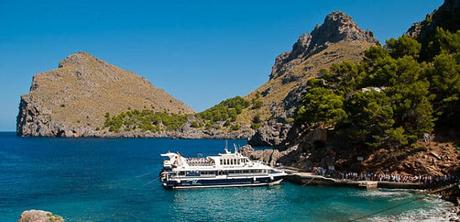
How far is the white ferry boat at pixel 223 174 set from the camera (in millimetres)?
81250

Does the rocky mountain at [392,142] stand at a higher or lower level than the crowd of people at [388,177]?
higher

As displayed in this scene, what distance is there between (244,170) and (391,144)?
82.9 ft

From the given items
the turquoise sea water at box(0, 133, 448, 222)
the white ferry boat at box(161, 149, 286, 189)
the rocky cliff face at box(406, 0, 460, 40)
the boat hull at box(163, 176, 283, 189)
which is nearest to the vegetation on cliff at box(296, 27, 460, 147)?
the turquoise sea water at box(0, 133, 448, 222)

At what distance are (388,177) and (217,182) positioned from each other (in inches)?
1116

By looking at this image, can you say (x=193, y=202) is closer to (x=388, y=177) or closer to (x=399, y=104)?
(x=388, y=177)

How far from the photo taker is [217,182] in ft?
267

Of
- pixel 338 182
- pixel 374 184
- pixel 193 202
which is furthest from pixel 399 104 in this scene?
pixel 193 202

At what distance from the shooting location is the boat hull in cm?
8112

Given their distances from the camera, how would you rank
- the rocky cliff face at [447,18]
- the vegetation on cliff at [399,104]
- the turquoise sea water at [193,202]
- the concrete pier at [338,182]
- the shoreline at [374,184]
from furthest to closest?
the rocky cliff face at [447,18]
the vegetation on cliff at [399,104]
the concrete pier at [338,182]
the shoreline at [374,184]
the turquoise sea water at [193,202]

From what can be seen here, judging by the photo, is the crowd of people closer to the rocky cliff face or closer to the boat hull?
the boat hull

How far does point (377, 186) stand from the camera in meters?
73.1

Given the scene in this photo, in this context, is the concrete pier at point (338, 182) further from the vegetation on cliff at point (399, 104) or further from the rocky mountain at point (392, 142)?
the vegetation on cliff at point (399, 104)

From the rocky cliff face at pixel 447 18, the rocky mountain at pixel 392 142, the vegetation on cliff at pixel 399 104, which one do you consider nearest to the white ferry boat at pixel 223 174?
the rocky mountain at pixel 392 142

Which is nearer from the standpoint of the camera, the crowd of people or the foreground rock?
the foreground rock
